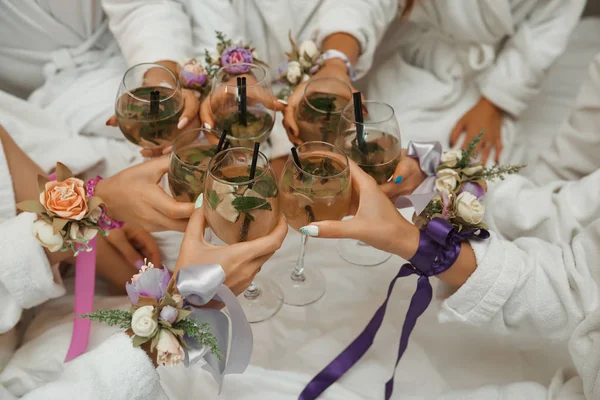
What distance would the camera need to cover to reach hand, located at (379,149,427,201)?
1090 millimetres

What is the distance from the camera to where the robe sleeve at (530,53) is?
1558mm

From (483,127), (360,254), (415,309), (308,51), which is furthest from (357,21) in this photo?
(415,309)

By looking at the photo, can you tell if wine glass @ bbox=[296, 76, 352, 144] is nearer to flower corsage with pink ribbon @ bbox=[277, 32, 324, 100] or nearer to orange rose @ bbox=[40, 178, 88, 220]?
flower corsage with pink ribbon @ bbox=[277, 32, 324, 100]

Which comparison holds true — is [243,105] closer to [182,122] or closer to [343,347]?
[182,122]

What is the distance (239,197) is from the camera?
792 mm

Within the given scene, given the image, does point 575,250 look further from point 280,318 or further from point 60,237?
point 60,237

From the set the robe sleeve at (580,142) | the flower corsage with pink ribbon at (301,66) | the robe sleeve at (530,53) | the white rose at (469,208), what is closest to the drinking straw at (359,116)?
the white rose at (469,208)

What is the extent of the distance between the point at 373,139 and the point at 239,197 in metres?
0.34

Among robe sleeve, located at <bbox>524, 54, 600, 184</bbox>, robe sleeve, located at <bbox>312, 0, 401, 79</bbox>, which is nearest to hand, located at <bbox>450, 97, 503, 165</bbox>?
robe sleeve, located at <bbox>524, 54, 600, 184</bbox>

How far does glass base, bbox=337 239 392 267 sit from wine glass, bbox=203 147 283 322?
45cm

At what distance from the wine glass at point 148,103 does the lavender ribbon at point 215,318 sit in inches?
17.0

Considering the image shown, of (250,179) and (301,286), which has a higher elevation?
(250,179)

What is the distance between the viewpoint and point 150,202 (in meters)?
0.96

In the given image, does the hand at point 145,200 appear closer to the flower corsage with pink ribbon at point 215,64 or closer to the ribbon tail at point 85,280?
the ribbon tail at point 85,280
